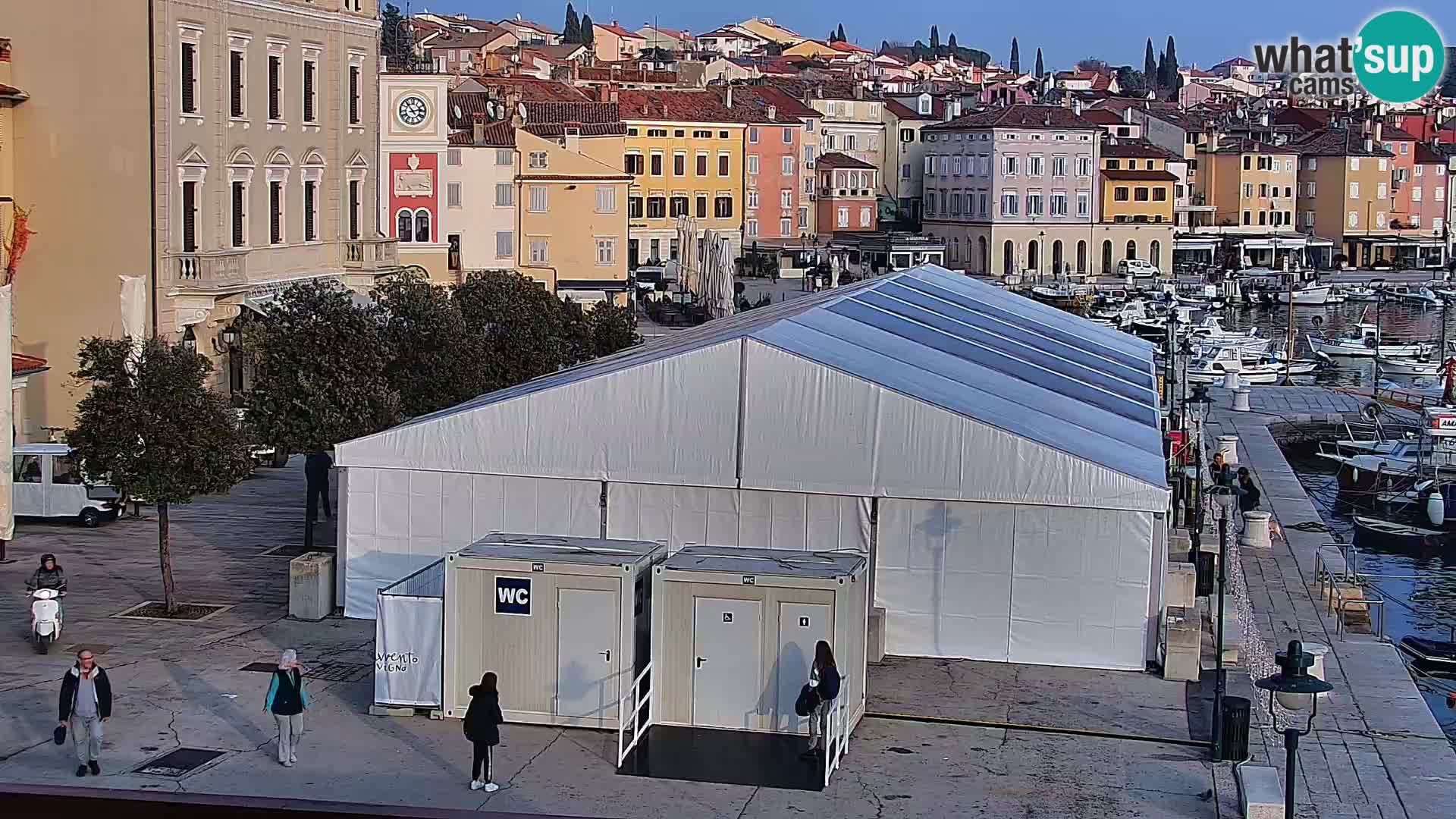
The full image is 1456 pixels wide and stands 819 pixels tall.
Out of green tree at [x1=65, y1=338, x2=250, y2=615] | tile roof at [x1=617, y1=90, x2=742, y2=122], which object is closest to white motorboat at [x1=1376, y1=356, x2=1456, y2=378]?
tile roof at [x1=617, y1=90, x2=742, y2=122]

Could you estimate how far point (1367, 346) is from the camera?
70.9m

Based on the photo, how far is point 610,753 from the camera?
15.1m

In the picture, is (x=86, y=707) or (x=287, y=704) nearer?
(x=86, y=707)

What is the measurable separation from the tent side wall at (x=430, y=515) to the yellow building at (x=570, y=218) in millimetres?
40586

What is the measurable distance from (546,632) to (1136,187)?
98.8 metres

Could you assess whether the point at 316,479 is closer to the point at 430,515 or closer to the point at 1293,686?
the point at 430,515

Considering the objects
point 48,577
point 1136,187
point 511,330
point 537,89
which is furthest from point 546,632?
point 1136,187

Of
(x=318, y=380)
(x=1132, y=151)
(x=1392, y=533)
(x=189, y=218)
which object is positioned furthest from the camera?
(x=1132, y=151)

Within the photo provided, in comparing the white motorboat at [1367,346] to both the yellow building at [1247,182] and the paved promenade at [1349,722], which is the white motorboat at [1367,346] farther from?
the yellow building at [1247,182]

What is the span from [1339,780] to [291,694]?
26.1 feet

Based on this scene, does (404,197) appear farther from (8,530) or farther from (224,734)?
(8,530)

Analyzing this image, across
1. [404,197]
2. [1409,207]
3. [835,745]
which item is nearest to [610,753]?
[835,745]

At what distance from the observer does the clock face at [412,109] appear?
4950 centimetres

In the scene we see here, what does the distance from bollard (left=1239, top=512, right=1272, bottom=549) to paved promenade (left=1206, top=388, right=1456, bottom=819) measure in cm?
23
